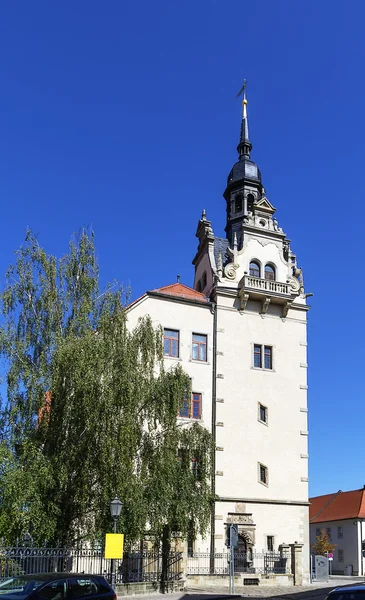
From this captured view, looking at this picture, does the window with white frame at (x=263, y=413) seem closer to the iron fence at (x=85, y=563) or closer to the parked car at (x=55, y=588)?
the iron fence at (x=85, y=563)

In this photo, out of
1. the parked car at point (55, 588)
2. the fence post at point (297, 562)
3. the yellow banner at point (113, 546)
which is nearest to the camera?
the parked car at point (55, 588)

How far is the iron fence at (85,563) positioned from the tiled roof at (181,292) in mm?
13761

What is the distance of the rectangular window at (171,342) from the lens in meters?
32.8

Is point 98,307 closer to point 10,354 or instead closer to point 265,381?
point 10,354

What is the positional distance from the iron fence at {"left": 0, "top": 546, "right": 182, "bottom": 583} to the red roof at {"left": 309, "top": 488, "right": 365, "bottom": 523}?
36.5m

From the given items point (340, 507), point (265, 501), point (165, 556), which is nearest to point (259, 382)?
point (265, 501)

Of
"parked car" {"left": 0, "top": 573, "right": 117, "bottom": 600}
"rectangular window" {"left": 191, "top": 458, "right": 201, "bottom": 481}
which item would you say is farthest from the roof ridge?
"parked car" {"left": 0, "top": 573, "right": 117, "bottom": 600}

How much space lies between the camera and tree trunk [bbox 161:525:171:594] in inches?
908

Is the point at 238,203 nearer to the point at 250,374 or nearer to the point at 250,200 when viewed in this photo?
the point at 250,200

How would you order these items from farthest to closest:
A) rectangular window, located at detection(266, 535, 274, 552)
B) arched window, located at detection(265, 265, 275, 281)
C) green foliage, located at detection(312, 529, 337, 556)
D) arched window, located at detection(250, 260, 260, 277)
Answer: green foliage, located at detection(312, 529, 337, 556) → arched window, located at detection(265, 265, 275, 281) → arched window, located at detection(250, 260, 260, 277) → rectangular window, located at detection(266, 535, 274, 552)

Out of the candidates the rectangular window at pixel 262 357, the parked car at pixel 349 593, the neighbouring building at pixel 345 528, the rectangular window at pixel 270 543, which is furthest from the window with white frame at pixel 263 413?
the neighbouring building at pixel 345 528

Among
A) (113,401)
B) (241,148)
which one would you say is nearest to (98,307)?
(113,401)

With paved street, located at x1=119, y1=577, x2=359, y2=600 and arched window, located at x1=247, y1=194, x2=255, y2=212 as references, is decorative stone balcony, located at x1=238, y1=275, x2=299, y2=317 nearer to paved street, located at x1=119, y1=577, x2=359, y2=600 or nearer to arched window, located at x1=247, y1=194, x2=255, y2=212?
arched window, located at x1=247, y1=194, x2=255, y2=212

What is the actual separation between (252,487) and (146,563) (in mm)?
9704
